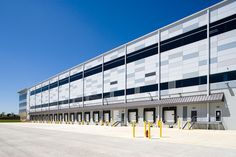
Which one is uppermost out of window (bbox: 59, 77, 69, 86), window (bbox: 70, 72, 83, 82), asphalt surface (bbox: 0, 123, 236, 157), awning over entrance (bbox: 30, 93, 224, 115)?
window (bbox: 70, 72, 83, 82)

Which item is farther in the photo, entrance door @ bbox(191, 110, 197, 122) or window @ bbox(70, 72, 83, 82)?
window @ bbox(70, 72, 83, 82)

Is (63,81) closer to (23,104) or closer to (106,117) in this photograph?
(106,117)

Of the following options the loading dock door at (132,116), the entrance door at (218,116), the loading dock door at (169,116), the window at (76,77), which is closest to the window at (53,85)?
the window at (76,77)

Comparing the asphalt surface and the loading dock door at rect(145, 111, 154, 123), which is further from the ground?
the asphalt surface

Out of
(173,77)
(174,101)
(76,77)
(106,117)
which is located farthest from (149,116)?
(76,77)

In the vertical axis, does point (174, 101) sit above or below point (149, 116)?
above

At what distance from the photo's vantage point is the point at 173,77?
3675 cm

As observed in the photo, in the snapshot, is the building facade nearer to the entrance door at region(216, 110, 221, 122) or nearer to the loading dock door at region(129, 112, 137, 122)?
the loading dock door at region(129, 112, 137, 122)

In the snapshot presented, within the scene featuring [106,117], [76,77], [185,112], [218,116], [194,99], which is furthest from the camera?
[76,77]

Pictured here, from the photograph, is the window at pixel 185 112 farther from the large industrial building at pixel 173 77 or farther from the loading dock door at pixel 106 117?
the loading dock door at pixel 106 117

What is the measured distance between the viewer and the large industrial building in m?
29.7

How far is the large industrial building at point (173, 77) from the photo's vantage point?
29.7 m

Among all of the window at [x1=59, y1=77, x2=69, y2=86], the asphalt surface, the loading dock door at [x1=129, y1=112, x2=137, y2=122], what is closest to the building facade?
the window at [x1=59, y1=77, x2=69, y2=86]

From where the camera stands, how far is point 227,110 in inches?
1137
